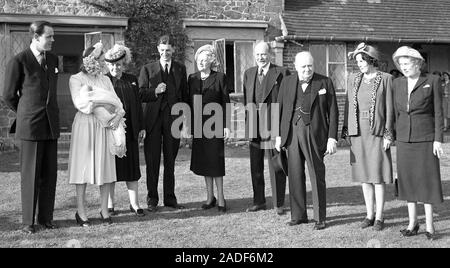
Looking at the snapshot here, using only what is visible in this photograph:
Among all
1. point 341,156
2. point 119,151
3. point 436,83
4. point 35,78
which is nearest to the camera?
point 436,83

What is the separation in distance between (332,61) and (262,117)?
9.69 meters

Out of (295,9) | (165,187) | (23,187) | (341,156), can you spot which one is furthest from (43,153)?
(295,9)

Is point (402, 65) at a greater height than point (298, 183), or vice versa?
point (402, 65)

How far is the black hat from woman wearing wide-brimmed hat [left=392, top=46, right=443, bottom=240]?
4.97ft

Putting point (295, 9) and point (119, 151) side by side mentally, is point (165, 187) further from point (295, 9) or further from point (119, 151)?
point (295, 9)

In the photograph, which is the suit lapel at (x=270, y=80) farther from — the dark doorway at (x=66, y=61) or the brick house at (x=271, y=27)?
the dark doorway at (x=66, y=61)

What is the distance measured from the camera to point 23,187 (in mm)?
5715

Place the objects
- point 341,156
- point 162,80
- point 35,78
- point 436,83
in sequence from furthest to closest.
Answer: point 341,156
point 162,80
point 35,78
point 436,83

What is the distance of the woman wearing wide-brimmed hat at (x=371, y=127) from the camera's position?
567cm

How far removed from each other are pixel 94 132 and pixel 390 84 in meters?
3.30

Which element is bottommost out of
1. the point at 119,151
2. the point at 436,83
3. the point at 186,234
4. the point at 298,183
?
the point at 186,234

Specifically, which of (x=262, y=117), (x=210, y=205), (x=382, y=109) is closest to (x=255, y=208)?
(x=210, y=205)

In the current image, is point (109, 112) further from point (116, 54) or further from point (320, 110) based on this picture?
point (320, 110)

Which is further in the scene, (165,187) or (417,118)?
(165,187)
